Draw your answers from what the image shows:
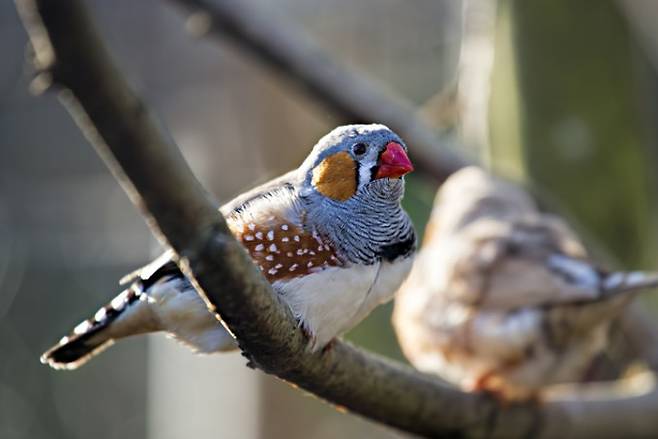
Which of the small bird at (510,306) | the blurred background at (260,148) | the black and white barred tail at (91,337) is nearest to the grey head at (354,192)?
the black and white barred tail at (91,337)

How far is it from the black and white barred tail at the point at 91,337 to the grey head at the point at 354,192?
1.57 feet

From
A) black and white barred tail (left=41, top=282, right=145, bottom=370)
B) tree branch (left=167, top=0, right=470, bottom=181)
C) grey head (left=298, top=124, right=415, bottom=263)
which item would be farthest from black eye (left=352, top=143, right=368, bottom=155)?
tree branch (left=167, top=0, right=470, bottom=181)

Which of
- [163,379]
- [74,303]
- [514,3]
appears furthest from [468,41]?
[74,303]

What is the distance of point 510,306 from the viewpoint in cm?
418

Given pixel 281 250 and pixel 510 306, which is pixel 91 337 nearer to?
pixel 281 250

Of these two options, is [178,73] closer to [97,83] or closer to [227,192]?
[227,192]

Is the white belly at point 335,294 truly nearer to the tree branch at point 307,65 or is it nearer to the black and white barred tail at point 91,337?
the black and white barred tail at point 91,337

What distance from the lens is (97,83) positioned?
1345mm

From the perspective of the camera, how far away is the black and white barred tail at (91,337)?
8.03 ft

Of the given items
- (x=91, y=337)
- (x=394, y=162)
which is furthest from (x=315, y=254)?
(x=91, y=337)

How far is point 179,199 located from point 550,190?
3581mm

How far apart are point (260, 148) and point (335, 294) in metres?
3.40

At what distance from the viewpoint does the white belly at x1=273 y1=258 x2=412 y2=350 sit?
235 centimetres

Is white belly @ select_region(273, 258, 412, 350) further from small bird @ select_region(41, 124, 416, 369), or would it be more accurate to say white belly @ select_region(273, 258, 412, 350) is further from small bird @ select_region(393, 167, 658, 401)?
small bird @ select_region(393, 167, 658, 401)
